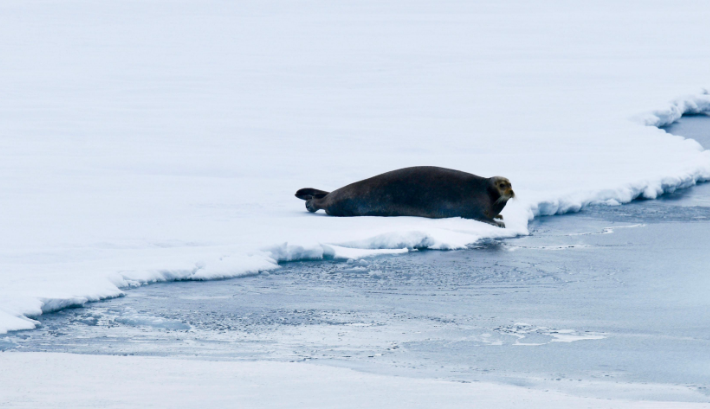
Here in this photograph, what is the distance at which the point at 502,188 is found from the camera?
6.91 m

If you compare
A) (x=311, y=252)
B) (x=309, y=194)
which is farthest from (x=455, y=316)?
(x=309, y=194)

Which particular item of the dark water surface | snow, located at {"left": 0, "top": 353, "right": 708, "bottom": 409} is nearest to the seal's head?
the dark water surface

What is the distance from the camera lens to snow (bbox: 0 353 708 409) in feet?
10.5

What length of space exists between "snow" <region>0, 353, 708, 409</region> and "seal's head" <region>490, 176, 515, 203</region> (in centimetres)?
337

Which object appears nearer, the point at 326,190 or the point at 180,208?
the point at 180,208

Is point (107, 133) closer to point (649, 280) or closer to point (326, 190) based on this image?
point (326, 190)

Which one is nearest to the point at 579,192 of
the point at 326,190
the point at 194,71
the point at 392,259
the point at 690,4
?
the point at 326,190

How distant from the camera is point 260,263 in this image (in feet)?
18.2

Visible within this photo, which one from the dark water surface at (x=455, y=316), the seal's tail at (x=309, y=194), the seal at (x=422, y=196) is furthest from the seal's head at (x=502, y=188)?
the seal's tail at (x=309, y=194)

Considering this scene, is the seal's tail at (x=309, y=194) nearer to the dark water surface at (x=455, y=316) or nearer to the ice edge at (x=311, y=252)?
the ice edge at (x=311, y=252)

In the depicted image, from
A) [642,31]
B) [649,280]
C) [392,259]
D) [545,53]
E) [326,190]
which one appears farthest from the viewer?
[642,31]

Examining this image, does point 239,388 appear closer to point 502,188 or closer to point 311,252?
point 311,252

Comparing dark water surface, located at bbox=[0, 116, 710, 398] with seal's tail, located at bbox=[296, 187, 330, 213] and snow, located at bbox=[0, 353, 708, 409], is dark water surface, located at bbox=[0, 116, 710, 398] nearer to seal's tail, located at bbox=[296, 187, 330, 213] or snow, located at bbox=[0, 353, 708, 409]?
snow, located at bbox=[0, 353, 708, 409]

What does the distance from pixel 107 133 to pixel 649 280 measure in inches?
259
